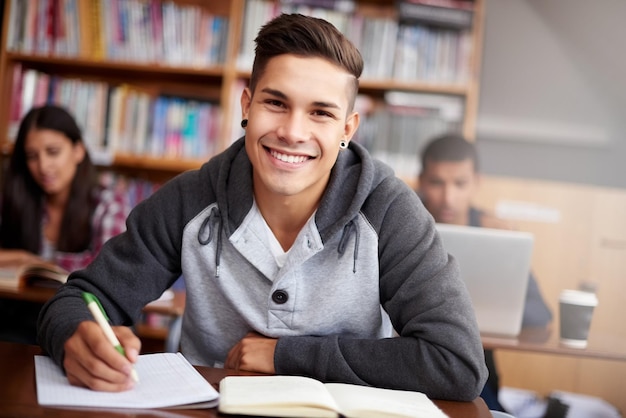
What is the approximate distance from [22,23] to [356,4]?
64.2 inches

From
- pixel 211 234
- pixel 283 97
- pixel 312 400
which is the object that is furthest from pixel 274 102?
pixel 312 400

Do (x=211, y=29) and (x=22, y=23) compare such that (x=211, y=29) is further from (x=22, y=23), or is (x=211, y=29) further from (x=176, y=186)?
(x=176, y=186)

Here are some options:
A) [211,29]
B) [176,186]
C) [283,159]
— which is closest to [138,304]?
[176,186]

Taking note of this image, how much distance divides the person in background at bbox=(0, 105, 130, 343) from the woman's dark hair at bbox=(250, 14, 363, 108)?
1561 millimetres

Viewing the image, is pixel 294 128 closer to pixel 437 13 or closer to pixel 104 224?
pixel 104 224

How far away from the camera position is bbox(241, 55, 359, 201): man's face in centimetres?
142

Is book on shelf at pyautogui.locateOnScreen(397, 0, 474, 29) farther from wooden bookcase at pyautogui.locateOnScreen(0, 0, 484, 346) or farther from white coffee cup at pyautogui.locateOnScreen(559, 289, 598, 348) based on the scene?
white coffee cup at pyautogui.locateOnScreen(559, 289, 598, 348)

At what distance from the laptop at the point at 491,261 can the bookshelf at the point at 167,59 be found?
1.52m

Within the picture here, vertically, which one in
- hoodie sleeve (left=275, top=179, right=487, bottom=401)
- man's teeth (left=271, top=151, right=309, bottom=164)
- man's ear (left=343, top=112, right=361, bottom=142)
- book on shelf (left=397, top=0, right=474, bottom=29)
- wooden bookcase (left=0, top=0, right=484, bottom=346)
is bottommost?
hoodie sleeve (left=275, top=179, right=487, bottom=401)

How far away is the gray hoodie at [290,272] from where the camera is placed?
52.6 inches

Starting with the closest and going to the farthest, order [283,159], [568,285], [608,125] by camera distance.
A: 1. [283,159]
2. [568,285]
3. [608,125]

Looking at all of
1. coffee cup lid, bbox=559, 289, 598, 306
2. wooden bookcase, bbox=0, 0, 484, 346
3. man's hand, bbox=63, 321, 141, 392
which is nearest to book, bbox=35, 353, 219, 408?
man's hand, bbox=63, 321, 141, 392

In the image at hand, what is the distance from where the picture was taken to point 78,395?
3.43 feet

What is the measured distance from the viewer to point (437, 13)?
137 inches
